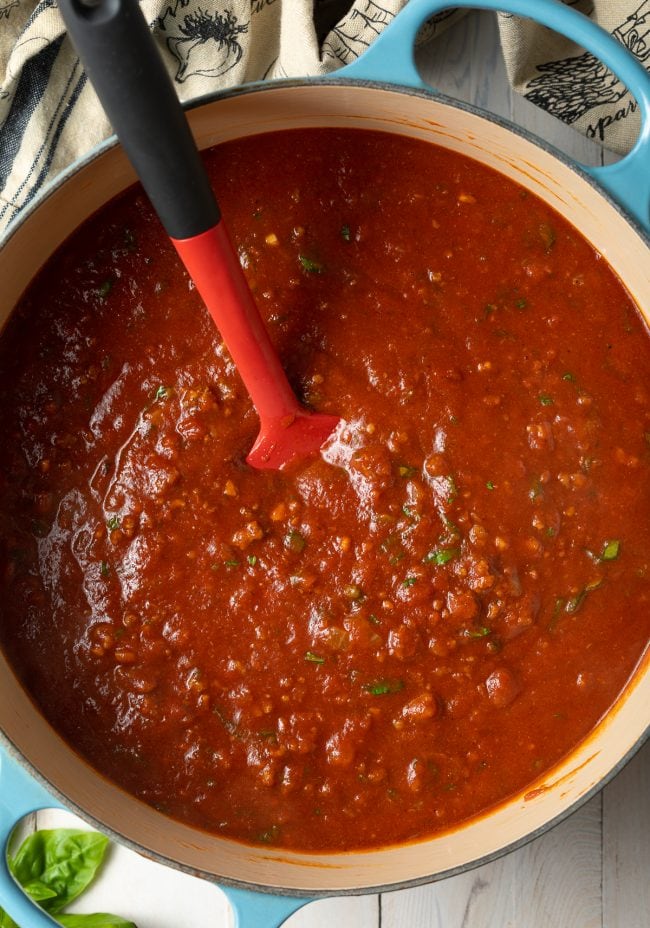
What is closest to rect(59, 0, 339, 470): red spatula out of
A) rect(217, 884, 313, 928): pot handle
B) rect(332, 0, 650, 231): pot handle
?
rect(332, 0, 650, 231): pot handle

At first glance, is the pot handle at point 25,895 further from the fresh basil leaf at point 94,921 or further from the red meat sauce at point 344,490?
the fresh basil leaf at point 94,921

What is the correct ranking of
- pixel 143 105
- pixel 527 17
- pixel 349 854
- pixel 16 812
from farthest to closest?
pixel 349 854 → pixel 16 812 → pixel 527 17 → pixel 143 105

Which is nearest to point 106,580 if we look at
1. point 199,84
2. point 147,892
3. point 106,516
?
point 106,516

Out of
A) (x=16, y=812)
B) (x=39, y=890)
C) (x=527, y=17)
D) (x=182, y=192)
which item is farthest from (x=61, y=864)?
(x=527, y=17)

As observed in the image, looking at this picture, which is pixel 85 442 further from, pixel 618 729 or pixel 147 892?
pixel 618 729

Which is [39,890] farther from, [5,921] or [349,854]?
[349,854]

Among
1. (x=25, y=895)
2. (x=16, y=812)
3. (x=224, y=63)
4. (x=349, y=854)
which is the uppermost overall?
(x=224, y=63)
